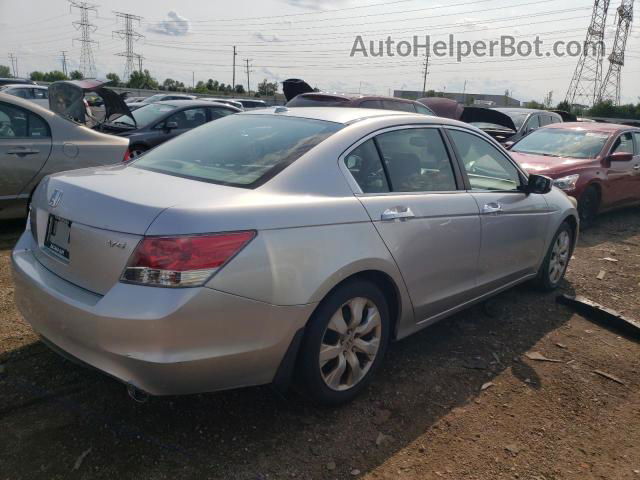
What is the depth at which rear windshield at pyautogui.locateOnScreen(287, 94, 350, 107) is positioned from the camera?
820 cm

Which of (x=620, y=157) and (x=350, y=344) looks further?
(x=620, y=157)

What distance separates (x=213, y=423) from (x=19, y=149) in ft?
13.6

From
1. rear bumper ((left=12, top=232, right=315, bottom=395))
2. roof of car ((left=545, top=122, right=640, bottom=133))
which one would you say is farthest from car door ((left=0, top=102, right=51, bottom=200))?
roof of car ((left=545, top=122, right=640, bottom=133))

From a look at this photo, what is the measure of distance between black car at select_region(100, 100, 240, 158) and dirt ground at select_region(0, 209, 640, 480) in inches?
227

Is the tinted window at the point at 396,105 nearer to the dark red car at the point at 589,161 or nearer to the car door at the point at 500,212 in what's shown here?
the dark red car at the point at 589,161

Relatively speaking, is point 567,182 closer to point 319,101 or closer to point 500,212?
point 319,101

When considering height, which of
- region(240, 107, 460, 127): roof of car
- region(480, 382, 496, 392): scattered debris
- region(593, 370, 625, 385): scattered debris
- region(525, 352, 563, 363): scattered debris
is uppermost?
region(240, 107, 460, 127): roof of car

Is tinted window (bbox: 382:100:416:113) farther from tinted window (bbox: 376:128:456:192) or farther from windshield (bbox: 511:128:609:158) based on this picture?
tinted window (bbox: 376:128:456:192)

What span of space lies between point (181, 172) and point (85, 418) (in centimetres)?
134

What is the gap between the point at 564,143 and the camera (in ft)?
27.5

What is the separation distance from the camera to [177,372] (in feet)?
7.37

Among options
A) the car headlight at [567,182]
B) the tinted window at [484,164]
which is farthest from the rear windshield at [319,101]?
the tinted window at [484,164]

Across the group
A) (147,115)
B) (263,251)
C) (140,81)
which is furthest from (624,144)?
(140,81)

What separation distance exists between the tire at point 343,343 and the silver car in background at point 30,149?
4.19 metres
